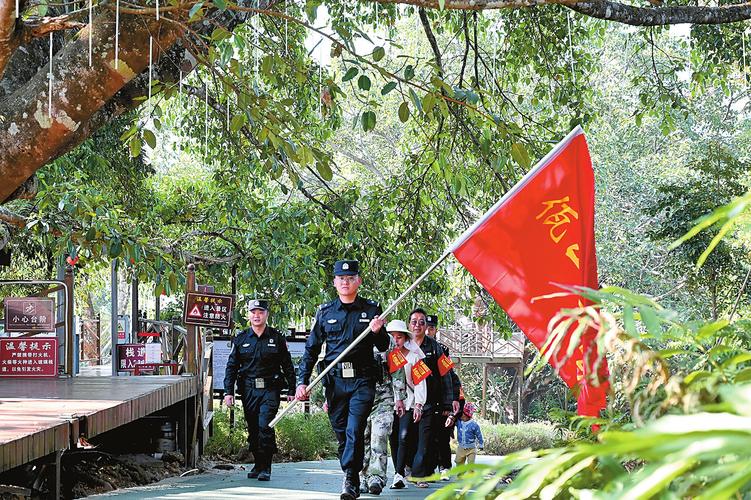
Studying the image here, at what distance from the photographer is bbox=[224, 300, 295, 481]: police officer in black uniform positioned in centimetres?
1254

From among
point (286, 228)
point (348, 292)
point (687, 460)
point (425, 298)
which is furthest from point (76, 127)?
point (425, 298)

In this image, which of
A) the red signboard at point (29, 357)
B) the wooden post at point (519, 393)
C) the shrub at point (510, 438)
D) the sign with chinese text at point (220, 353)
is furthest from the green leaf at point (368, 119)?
the wooden post at point (519, 393)

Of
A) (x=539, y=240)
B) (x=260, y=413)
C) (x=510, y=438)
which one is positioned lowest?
(x=510, y=438)

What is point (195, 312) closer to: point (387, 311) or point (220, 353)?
point (220, 353)

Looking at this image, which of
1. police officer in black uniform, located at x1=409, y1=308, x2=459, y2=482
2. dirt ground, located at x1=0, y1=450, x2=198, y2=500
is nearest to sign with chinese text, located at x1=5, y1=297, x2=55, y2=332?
dirt ground, located at x1=0, y1=450, x2=198, y2=500

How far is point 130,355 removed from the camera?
66.2ft

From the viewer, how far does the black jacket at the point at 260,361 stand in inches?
495

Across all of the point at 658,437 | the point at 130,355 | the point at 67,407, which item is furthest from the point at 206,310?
the point at 658,437

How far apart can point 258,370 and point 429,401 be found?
185 centimetres

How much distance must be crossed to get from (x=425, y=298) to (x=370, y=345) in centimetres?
561

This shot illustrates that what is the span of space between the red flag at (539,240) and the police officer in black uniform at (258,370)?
6.44 metres

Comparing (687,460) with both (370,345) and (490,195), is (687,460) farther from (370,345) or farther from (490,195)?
(490,195)

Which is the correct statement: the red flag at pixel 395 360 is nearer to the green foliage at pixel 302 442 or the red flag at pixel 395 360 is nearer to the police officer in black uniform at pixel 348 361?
the police officer in black uniform at pixel 348 361

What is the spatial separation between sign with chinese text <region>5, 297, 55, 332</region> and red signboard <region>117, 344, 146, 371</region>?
664cm
